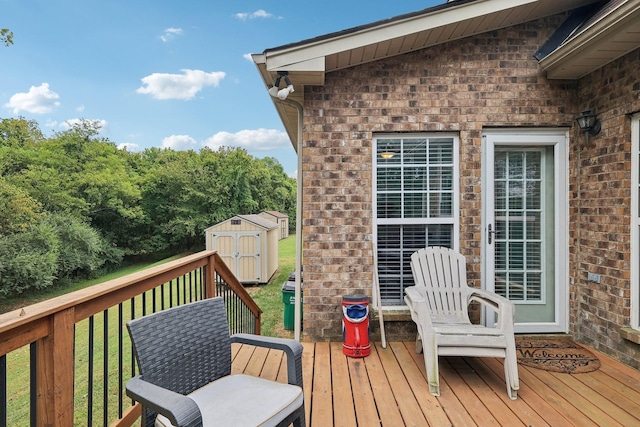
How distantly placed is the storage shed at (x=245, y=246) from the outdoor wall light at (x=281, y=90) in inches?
247

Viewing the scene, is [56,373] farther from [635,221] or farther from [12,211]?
[12,211]

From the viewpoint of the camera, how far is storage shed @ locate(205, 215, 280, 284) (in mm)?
9250

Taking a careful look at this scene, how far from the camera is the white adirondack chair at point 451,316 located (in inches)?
96.2

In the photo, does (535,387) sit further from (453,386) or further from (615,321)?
(615,321)

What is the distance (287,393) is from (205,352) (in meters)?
0.46

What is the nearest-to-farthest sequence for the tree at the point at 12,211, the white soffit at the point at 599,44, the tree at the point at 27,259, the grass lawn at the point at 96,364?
1. the white soffit at the point at 599,44
2. the grass lawn at the point at 96,364
3. the tree at the point at 27,259
4. the tree at the point at 12,211

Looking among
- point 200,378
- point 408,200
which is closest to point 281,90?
point 408,200

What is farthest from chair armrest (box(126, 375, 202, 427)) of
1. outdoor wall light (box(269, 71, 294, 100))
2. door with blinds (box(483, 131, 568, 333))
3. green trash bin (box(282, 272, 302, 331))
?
green trash bin (box(282, 272, 302, 331))

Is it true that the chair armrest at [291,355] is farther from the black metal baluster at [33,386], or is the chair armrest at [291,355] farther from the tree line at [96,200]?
the tree line at [96,200]

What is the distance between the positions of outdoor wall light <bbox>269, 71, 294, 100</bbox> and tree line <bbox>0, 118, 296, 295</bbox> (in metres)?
11.5

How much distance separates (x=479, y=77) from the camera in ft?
11.1

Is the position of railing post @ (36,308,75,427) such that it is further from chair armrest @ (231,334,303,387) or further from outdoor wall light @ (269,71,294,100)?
outdoor wall light @ (269,71,294,100)

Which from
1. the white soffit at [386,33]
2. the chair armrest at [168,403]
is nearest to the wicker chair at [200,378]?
the chair armrest at [168,403]

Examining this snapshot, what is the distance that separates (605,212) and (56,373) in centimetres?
394
